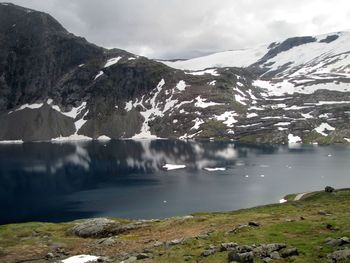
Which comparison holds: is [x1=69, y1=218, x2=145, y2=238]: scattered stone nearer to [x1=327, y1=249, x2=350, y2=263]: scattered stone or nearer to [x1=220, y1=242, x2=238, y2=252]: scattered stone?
[x1=220, y1=242, x2=238, y2=252]: scattered stone

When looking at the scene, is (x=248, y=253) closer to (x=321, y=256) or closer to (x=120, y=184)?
(x=321, y=256)

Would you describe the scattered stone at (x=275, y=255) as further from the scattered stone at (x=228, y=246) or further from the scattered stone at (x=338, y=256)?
the scattered stone at (x=228, y=246)

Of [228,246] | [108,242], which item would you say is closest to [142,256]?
[228,246]

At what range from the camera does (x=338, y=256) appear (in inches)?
1323

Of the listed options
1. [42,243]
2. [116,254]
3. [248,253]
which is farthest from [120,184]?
[248,253]

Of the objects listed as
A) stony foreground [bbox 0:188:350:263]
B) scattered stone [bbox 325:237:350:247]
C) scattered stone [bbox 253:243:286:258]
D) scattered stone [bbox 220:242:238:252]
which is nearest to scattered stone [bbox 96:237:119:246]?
stony foreground [bbox 0:188:350:263]

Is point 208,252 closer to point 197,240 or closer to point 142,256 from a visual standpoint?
point 142,256

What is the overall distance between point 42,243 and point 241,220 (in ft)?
94.9

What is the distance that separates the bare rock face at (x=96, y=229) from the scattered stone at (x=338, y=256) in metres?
42.1

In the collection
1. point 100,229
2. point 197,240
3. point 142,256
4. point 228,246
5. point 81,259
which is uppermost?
point 228,246

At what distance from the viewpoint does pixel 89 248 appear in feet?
189

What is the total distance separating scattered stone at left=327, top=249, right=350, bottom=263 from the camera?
33.1 meters

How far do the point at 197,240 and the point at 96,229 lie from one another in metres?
26.7

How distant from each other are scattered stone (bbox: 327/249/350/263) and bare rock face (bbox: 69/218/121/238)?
42.1 meters
